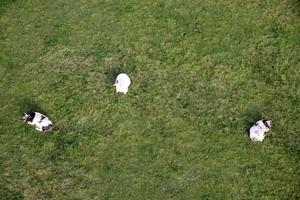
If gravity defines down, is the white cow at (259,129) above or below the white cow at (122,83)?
below

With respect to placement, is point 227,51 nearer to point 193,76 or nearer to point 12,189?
point 193,76

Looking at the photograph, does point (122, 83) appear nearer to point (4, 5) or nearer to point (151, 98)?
point (151, 98)

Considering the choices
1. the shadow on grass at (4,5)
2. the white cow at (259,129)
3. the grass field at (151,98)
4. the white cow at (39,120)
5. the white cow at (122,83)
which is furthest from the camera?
the shadow on grass at (4,5)

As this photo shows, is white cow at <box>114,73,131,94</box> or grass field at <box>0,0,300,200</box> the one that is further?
white cow at <box>114,73,131,94</box>

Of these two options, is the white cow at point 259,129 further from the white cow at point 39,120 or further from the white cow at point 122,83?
the white cow at point 39,120

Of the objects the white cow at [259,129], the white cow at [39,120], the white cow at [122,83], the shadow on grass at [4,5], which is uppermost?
the shadow on grass at [4,5]

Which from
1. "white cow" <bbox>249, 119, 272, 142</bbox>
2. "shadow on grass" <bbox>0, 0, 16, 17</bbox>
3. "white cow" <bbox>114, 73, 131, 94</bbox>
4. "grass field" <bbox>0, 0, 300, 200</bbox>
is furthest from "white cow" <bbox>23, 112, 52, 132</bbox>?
"white cow" <bbox>249, 119, 272, 142</bbox>

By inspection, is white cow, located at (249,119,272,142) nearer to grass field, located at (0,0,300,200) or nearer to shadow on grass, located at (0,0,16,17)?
grass field, located at (0,0,300,200)

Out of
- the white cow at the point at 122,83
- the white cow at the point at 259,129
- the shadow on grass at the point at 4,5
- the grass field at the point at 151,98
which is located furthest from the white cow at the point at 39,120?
the white cow at the point at 259,129

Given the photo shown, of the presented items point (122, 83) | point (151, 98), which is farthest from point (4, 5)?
point (151, 98)
